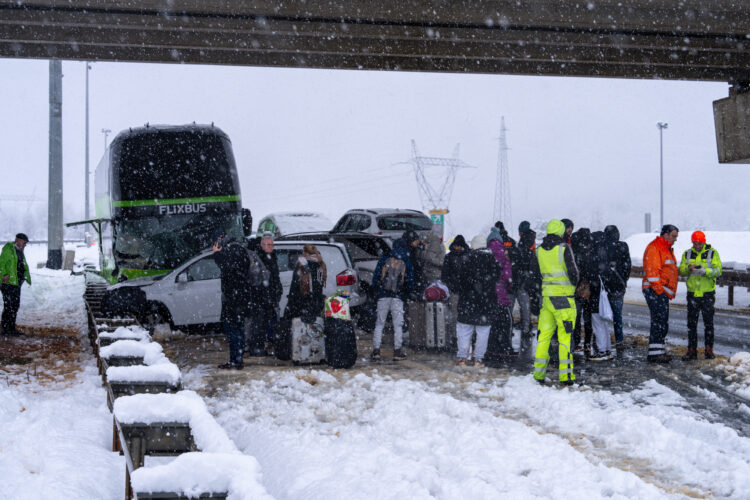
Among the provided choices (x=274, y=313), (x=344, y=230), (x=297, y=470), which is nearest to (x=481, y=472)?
(x=297, y=470)

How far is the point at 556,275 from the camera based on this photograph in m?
8.64

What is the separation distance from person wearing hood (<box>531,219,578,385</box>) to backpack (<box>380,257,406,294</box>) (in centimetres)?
233

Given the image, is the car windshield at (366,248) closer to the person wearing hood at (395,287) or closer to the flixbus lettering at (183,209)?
the flixbus lettering at (183,209)

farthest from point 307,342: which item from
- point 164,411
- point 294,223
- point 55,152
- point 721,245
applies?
point 721,245

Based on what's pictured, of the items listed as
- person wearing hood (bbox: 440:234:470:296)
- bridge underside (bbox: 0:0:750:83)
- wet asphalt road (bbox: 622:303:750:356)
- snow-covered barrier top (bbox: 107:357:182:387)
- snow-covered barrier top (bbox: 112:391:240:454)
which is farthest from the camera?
wet asphalt road (bbox: 622:303:750:356)

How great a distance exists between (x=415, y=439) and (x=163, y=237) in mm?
8807

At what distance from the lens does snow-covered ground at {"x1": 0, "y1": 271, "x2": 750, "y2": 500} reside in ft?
16.5

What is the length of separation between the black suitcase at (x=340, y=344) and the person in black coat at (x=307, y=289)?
1.03ft

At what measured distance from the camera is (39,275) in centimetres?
2595

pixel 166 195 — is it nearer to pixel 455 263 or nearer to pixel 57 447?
pixel 455 263

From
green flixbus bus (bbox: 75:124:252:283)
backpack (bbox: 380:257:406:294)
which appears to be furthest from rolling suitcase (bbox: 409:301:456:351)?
green flixbus bus (bbox: 75:124:252:283)

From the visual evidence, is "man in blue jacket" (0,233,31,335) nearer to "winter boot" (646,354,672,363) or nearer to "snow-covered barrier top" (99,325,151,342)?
"snow-covered barrier top" (99,325,151,342)

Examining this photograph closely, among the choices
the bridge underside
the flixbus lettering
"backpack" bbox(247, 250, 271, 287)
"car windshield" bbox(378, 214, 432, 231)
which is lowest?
"backpack" bbox(247, 250, 271, 287)

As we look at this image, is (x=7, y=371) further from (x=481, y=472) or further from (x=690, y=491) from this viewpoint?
(x=690, y=491)
